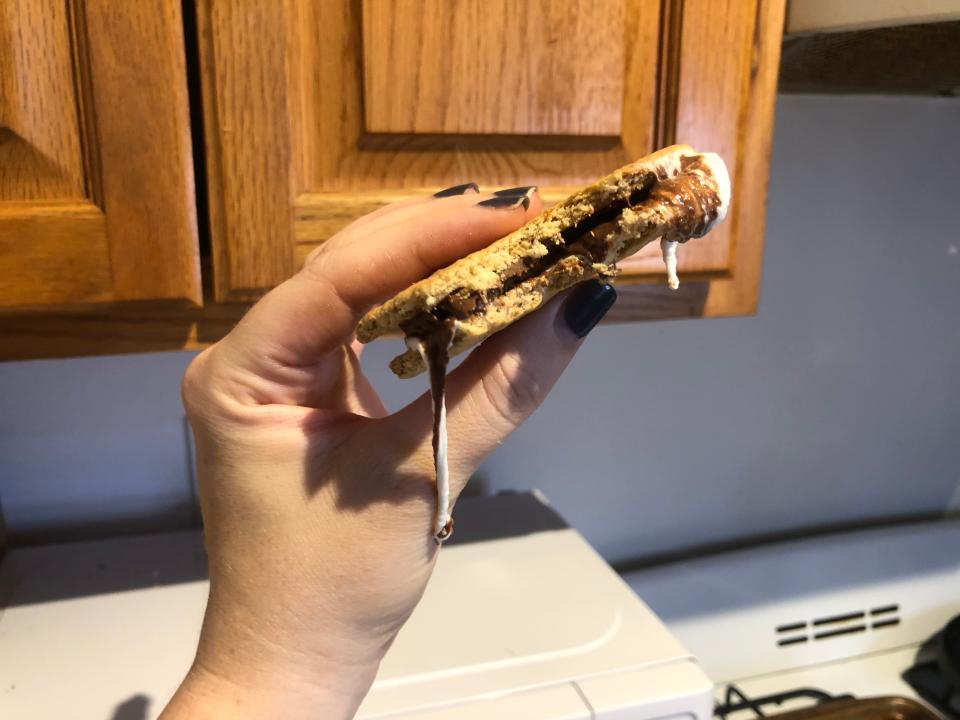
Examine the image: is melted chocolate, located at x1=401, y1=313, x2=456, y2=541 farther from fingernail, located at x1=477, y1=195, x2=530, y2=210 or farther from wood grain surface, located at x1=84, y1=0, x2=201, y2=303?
wood grain surface, located at x1=84, y1=0, x2=201, y2=303

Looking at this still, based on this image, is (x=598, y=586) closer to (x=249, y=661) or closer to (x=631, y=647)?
(x=631, y=647)

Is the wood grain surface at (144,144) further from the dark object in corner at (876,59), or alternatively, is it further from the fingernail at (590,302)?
the dark object in corner at (876,59)

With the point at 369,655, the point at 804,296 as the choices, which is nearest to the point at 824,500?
the point at 804,296

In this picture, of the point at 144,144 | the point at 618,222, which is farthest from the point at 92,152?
the point at 618,222

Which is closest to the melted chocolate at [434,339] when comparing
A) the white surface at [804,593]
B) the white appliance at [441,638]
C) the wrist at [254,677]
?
the wrist at [254,677]

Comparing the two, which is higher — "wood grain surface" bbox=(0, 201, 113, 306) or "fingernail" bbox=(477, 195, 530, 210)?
"fingernail" bbox=(477, 195, 530, 210)

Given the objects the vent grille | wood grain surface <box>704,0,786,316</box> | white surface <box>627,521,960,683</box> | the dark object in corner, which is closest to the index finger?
wood grain surface <box>704,0,786,316</box>

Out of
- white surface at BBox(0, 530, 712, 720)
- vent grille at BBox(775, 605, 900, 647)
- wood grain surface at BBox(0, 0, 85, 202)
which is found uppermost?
wood grain surface at BBox(0, 0, 85, 202)

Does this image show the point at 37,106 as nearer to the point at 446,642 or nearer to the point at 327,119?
the point at 327,119
